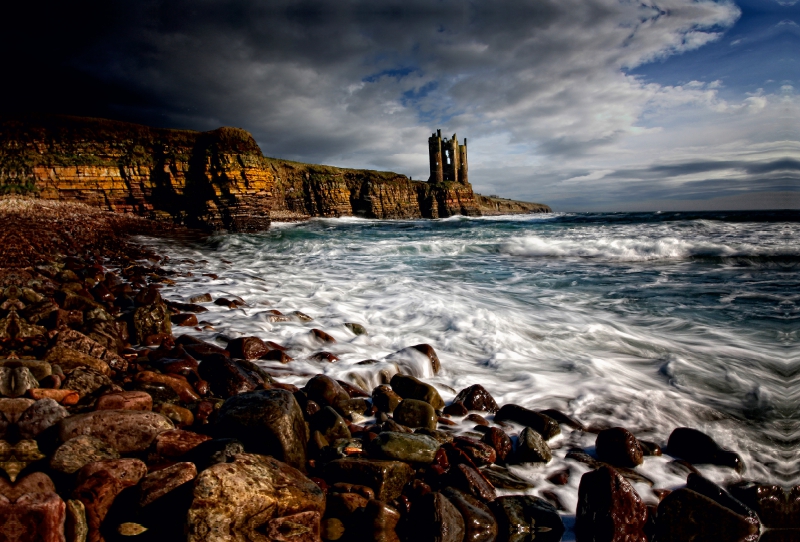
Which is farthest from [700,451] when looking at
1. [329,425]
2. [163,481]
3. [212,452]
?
[163,481]

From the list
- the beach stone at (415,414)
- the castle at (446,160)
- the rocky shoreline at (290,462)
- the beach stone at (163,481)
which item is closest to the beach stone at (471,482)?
the rocky shoreline at (290,462)

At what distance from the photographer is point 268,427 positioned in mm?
1892

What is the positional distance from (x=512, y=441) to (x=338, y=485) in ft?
4.21

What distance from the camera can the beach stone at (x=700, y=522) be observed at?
1.69 meters

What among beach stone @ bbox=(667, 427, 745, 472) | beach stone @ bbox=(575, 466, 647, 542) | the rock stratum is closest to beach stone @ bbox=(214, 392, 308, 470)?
beach stone @ bbox=(575, 466, 647, 542)

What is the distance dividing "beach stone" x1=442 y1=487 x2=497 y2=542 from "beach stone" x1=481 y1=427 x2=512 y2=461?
577 mm

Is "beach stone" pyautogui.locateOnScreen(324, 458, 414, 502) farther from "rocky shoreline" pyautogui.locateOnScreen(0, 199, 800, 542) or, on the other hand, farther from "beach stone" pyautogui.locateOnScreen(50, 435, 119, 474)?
"beach stone" pyautogui.locateOnScreen(50, 435, 119, 474)

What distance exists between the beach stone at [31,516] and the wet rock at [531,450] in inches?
85.2

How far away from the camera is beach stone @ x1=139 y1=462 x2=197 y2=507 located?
1.40 metres

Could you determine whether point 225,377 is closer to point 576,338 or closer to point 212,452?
point 212,452

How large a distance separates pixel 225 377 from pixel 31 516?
5.42 feet

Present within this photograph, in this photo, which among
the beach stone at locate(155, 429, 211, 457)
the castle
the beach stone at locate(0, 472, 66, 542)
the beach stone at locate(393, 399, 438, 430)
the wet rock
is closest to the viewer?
the beach stone at locate(0, 472, 66, 542)

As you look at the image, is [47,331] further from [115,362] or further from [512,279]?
[512,279]

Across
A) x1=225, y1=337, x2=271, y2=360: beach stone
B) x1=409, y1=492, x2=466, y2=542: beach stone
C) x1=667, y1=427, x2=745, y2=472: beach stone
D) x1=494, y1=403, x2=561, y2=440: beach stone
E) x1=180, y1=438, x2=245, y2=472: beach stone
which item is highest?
x1=180, y1=438, x2=245, y2=472: beach stone
